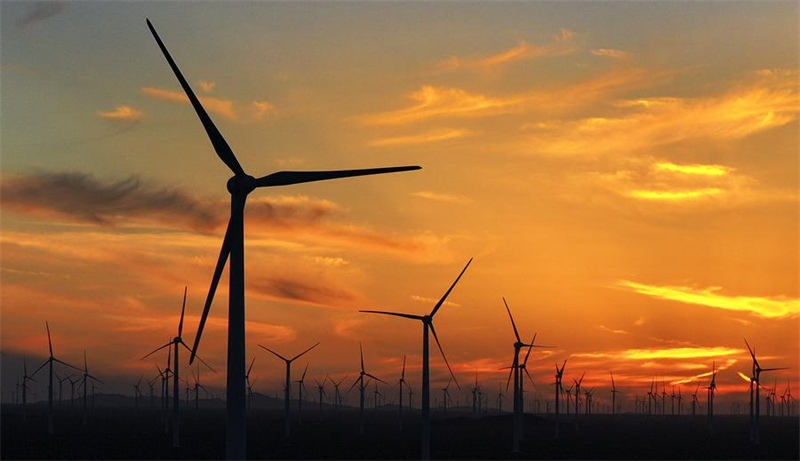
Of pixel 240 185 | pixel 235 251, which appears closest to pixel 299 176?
pixel 240 185

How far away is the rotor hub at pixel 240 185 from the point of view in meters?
56.1

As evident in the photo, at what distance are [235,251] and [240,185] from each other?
371 cm

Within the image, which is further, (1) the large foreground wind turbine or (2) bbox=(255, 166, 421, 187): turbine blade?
(2) bbox=(255, 166, 421, 187): turbine blade

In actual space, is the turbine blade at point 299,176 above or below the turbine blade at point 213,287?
above

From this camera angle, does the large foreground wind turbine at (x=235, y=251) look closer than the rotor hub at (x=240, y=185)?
Yes

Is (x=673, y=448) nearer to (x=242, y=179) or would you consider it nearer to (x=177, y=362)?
(x=177, y=362)

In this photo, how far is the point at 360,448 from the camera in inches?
6580

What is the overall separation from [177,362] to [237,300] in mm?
109900

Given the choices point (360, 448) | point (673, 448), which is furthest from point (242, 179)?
point (673, 448)

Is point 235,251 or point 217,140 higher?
point 217,140

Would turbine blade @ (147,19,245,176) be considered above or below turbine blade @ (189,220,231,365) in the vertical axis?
above

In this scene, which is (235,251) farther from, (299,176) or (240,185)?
(299,176)

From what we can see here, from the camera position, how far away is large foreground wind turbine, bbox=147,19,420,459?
51406 mm

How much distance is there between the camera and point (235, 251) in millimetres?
54094
